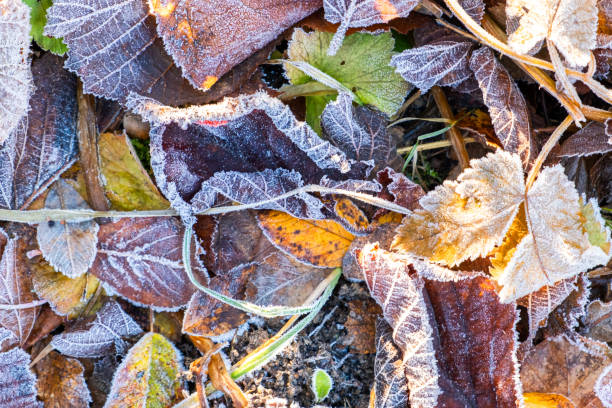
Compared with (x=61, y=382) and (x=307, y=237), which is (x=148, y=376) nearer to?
(x=61, y=382)

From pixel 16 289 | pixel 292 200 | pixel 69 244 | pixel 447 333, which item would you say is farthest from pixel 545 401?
pixel 16 289

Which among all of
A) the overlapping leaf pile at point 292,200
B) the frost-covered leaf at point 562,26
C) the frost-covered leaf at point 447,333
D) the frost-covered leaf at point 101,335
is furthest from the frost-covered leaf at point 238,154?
the frost-covered leaf at point 562,26

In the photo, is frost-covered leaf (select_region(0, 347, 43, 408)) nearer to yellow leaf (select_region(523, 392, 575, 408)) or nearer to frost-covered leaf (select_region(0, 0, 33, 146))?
Answer: frost-covered leaf (select_region(0, 0, 33, 146))

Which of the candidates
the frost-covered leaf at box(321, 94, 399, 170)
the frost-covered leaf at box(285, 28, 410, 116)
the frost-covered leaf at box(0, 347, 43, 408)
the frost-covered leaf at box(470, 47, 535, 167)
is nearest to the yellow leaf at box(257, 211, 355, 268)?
the frost-covered leaf at box(321, 94, 399, 170)

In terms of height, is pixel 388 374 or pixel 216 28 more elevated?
pixel 216 28

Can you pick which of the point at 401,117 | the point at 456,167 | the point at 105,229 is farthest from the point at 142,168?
the point at 456,167
